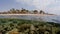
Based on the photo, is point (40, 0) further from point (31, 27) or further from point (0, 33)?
point (0, 33)

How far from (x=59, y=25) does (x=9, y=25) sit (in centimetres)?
56

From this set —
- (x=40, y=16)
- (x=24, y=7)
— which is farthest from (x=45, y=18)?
(x=24, y=7)

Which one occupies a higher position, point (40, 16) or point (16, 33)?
point (40, 16)

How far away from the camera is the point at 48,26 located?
1.25 meters

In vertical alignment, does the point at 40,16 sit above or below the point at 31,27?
above

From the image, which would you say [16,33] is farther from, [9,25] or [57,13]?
[57,13]

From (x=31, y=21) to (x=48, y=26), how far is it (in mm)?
202

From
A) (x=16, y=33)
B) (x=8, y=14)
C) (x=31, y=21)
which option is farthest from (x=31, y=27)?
(x=8, y=14)

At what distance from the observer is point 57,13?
4.11ft

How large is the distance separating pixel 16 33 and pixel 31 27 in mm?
179

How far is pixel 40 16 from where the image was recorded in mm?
1264

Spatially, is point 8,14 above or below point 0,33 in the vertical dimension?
above

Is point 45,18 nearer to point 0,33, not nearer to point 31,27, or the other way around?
point 31,27

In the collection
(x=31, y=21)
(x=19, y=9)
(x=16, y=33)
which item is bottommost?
(x=16, y=33)
